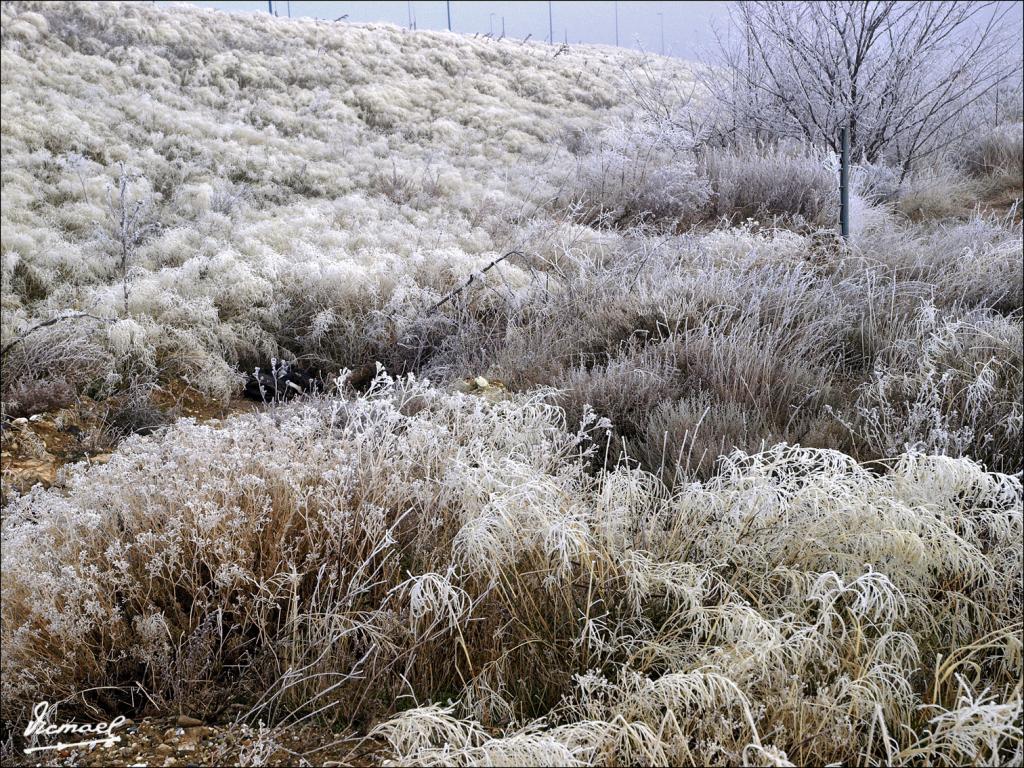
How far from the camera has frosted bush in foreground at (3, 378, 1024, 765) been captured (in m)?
1.94

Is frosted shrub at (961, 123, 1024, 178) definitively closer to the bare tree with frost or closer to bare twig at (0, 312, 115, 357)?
the bare tree with frost

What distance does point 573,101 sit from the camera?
72.2 feet

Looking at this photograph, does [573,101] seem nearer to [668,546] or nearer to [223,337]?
[223,337]

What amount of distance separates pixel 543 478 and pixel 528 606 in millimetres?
508

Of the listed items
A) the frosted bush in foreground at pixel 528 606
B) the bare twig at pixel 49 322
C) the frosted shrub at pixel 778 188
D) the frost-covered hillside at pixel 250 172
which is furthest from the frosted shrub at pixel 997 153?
A: the bare twig at pixel 49 322

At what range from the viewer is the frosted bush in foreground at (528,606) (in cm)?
194

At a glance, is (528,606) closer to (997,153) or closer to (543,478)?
(543,478)

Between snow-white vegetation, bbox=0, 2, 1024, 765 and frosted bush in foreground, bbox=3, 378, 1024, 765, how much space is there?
18 mm

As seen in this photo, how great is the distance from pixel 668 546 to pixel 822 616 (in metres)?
0.62

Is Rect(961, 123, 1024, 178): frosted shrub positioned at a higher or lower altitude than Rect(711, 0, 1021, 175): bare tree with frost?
lower

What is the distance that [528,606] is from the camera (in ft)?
7.97

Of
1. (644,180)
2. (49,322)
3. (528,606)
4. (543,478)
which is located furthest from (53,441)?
(644,180)

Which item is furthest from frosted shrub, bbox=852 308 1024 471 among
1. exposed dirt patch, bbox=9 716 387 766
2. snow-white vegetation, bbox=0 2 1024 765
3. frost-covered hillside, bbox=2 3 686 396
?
frost-covered hillside, bbox=2 3 686 396

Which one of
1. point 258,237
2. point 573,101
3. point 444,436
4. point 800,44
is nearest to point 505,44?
point 573,101
